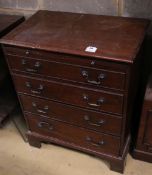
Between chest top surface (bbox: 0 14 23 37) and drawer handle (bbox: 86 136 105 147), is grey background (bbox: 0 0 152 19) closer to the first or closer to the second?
chest top surface (bbox: 0 14 23 37)

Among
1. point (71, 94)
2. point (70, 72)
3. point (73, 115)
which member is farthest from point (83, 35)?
point (73, 115)

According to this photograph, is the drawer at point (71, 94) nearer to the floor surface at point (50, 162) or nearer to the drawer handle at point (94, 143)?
the drawer handle at point (94, 143)

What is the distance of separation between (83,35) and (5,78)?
27.4 inches

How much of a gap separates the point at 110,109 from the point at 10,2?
3.37 ft

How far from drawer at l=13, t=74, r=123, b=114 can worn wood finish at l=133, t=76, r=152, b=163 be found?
180 millimetres

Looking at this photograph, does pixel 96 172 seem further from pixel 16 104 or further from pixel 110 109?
pixel 16 104

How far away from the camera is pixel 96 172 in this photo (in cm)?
156

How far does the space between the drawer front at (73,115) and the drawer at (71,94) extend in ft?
0.14

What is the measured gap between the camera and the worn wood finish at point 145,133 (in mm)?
1313

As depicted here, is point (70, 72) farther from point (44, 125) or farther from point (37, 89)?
point (44, 125)

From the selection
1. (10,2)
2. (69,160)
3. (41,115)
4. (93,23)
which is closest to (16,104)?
(41,115)

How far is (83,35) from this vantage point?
1262mm

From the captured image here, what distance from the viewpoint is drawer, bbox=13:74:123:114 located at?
1218 mm

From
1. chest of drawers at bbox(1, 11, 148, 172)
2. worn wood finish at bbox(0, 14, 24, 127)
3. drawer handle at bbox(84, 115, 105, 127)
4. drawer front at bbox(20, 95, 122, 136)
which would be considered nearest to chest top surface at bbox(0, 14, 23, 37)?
worn wood finish at bbox(0, 14, 24, 127)
